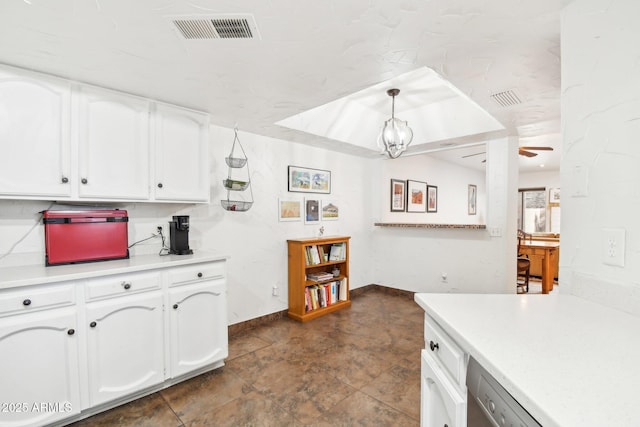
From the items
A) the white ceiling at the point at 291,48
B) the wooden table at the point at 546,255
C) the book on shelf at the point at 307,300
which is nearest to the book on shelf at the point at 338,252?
the book on shelf at the point at 307,300

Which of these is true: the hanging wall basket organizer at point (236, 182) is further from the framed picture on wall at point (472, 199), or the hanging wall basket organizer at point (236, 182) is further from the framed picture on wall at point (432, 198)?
the framed picture on wall at point (472, 199)

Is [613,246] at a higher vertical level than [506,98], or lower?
lower

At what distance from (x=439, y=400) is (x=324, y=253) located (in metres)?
2.86

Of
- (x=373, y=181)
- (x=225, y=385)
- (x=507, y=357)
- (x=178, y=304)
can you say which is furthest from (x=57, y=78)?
(x=373, y=181)

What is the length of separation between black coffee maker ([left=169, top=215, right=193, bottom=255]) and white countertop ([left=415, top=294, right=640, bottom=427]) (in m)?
1.98

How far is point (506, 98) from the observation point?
229 cm

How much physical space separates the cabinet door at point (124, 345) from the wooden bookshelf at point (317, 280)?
5.36ft

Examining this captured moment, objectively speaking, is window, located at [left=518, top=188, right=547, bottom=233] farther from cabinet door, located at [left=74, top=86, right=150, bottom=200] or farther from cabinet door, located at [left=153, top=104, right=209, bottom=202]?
cabinet door, located at [left=74, top=86, right=150, bottom=200]

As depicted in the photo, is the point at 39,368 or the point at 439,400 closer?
the point at 439,400

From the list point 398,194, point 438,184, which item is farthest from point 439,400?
point 438,184

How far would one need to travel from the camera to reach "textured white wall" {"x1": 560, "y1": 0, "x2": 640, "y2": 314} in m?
1.03

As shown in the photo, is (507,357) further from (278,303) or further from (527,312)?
(278,303)

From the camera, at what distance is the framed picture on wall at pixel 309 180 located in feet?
11.9

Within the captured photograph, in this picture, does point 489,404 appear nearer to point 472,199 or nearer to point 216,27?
point 216,27
